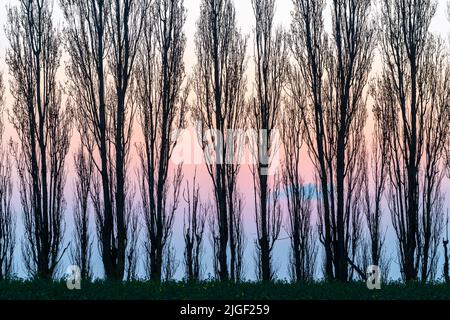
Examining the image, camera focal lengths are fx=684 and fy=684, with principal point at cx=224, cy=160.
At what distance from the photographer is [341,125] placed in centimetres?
1825

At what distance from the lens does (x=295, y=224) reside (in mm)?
21125

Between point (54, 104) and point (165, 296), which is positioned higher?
point (54, 104)

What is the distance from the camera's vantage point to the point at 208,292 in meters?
11.5

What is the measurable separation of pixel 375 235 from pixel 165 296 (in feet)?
40.9

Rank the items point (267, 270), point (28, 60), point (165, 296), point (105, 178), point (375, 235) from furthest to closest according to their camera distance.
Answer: point (375, 235), point (28, 60), point (267, 270), point (105, 178), point (165, 296)

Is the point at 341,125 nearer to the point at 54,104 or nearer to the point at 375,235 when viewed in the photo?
the point at 375,235

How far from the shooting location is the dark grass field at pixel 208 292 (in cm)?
1121

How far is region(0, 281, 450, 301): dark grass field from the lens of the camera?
36.8 feet
